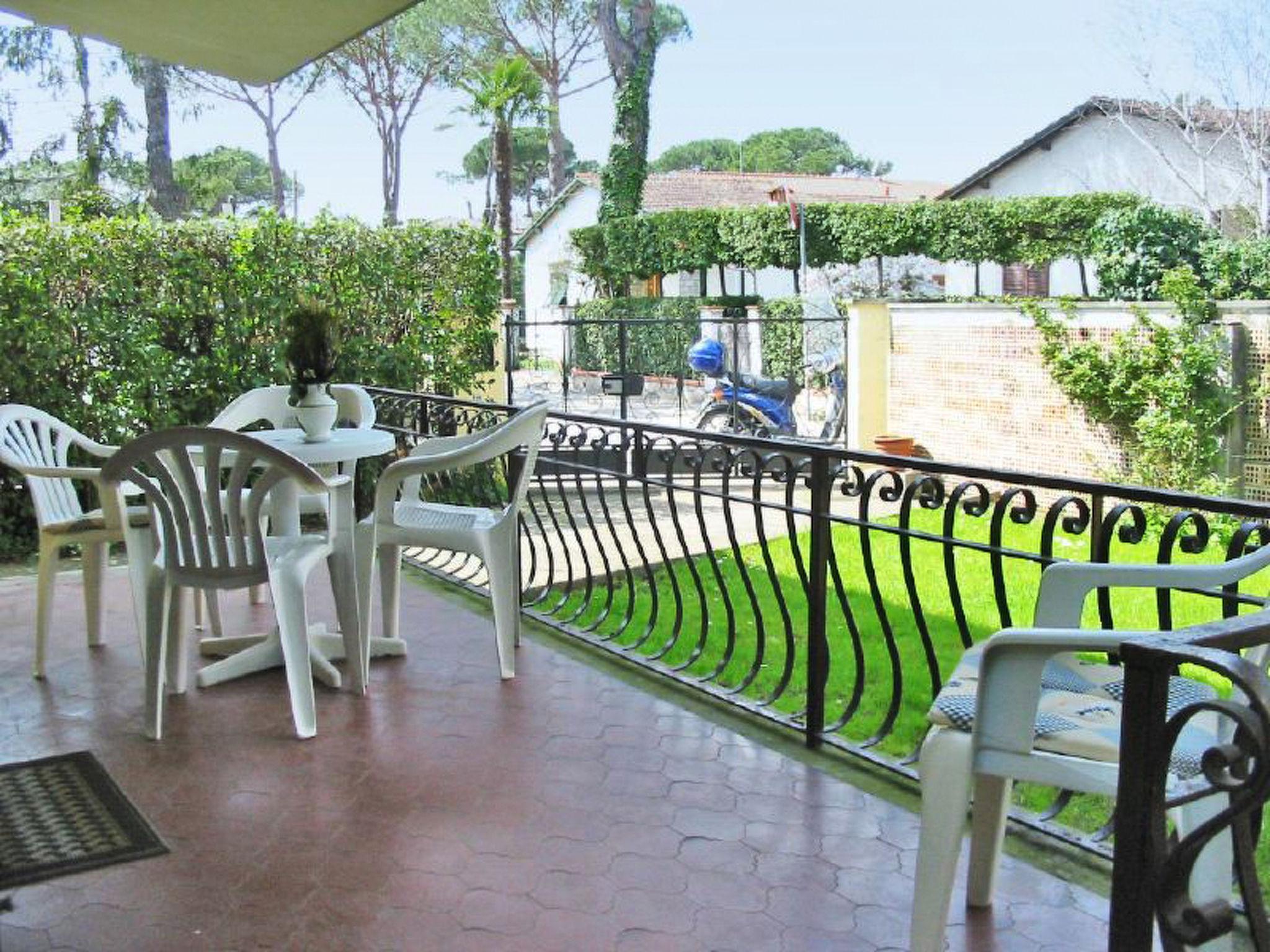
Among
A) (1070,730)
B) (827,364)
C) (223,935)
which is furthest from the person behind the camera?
(827,364)

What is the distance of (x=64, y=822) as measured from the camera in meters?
2.79

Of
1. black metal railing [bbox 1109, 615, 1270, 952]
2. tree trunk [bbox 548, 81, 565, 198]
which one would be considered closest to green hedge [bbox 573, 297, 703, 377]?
black metal railing [bbox 1109, 615, 1270, 952]

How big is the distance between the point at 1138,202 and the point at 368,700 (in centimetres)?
1759

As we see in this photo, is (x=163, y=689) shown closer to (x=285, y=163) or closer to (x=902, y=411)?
(x=902, y=411)

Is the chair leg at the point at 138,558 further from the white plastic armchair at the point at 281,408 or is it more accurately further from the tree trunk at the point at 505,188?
the tree trunk at the point at 505,188

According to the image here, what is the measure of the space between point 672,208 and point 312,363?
25879 mm

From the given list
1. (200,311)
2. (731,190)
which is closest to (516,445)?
(200,311)

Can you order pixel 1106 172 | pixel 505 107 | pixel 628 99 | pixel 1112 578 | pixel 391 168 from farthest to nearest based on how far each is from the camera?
1. pixel 391 168
2. pixel 505 107
3. pixel 628 99
4. pixel 1106 172
5. pixel 1112 578

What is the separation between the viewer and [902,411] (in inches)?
432

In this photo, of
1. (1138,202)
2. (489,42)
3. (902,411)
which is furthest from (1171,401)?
(489,42)

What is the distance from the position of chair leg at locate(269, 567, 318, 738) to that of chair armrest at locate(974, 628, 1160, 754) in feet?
7.10

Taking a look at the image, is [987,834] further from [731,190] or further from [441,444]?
[731,190]

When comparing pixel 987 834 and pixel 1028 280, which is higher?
pixel 1028 280

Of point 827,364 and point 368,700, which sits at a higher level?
point 827,364
